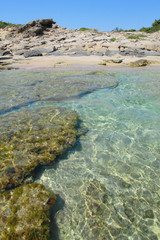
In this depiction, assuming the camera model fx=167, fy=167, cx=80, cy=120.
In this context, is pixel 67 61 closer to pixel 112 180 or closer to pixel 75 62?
pixel 75 62

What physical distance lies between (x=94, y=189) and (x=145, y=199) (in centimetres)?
81

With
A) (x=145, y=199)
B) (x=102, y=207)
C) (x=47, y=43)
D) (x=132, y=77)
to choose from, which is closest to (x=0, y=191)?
(x=102, y=207)

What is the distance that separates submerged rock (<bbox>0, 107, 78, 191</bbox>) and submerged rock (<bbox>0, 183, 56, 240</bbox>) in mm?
298

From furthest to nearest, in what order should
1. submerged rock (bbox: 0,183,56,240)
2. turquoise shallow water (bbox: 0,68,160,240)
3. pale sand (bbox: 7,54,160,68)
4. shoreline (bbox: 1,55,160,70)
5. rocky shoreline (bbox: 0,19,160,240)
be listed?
pale sand (bbox: 7,54,160,68)
shoreline (bbox: 1,55,160,70)
turquoise shallow water (bbox: 0,68,160,240)
rocky shoreline (bbox: 0,19,160,240)
submerged rock (bbox: 0,183,56,240)

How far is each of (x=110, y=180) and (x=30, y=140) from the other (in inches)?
75.6

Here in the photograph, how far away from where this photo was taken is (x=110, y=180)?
9.75 ft

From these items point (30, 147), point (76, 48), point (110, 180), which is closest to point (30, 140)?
point (30, 147)

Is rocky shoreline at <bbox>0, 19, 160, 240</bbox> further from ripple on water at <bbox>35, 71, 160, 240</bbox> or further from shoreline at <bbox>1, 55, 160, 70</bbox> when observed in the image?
shoreline at <bbox>1, 55, 160, 70</bbox>

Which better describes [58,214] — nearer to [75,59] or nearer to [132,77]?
[132,77]

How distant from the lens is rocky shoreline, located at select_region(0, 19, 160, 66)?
15.9 m

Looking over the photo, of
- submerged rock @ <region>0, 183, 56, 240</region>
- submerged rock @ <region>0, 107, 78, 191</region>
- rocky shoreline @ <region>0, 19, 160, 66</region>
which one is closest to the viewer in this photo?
submerged rock @ <region>0, 183, 56, 240</region>

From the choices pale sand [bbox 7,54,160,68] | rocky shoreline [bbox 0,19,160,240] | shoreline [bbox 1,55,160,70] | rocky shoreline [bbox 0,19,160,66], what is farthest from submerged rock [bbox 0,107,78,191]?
rocky shoreline [bbox 0,19,160,66]

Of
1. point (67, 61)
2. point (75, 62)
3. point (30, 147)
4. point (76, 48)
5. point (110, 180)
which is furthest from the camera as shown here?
point (76, 48)

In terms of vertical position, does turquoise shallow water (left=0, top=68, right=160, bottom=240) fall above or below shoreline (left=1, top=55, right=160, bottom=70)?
below
